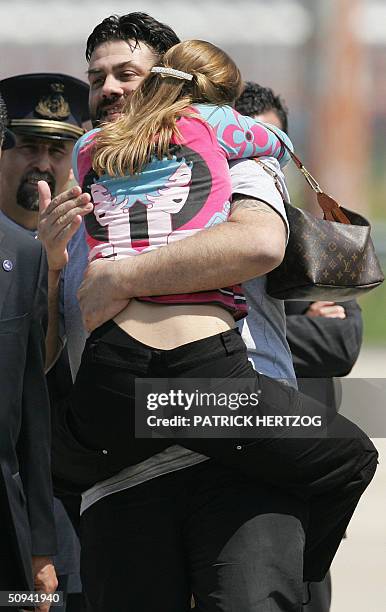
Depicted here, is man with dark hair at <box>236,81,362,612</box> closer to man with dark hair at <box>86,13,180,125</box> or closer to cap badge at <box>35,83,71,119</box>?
cap badge at <box>35,83,71,119</box>

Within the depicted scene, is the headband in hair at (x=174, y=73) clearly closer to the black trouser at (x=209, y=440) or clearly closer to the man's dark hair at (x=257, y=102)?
the black trouser at (x=209, y=440)

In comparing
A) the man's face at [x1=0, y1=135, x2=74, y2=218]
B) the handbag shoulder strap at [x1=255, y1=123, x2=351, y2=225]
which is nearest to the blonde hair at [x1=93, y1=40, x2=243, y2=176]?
the handbag shoulder strap at [x1=255, y1=123, x2=351, y2=225]

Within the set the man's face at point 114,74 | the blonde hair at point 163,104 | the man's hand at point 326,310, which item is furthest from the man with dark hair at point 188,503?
the man's hand at point 326,310

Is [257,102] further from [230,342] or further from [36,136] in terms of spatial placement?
[230,342]

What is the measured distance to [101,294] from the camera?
217 cm

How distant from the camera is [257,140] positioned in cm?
226

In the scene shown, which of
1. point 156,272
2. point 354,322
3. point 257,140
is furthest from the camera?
point 354,322

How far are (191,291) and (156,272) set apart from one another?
7cm

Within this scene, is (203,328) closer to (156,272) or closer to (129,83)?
(156,272)

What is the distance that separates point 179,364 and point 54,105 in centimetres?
183

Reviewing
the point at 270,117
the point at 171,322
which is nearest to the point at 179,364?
the point at 171,322

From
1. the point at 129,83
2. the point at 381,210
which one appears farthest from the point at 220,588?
the point at 381,210

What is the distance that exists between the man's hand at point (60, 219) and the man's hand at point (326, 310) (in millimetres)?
1220

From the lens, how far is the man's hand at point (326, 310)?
342 cm
